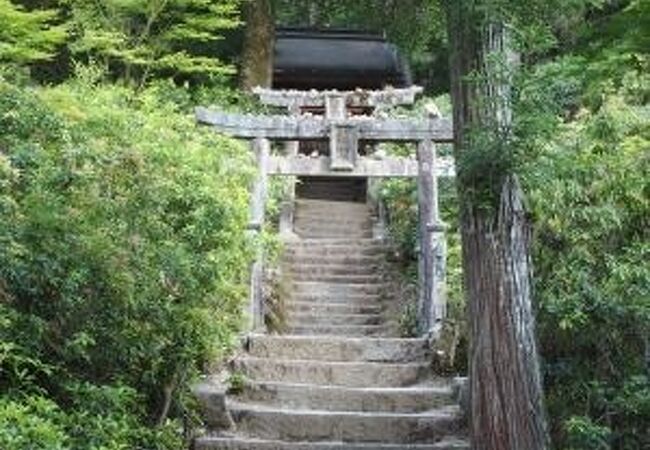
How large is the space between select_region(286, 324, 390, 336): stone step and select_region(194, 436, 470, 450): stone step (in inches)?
143

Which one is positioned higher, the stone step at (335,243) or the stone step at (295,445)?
the stone step at (335,243)

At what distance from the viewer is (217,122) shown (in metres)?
10.5

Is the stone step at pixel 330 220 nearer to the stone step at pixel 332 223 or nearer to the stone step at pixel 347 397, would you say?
the stone step at pixel 332 223

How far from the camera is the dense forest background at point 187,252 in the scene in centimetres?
590

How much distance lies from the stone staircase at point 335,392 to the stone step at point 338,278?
0.58 m

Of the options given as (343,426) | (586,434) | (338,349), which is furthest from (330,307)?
(586,434)

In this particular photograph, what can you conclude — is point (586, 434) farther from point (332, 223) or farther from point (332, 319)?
point (332, 223)

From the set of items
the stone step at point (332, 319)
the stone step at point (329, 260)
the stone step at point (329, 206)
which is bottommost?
the stone step at point (332, 319)

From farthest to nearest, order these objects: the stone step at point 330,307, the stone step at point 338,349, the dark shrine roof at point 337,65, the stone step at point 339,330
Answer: the dark shrine roof at point 337,65 → the stone step at point 330,307 → the stone step at point 339,330 → the stone step at point 338,349

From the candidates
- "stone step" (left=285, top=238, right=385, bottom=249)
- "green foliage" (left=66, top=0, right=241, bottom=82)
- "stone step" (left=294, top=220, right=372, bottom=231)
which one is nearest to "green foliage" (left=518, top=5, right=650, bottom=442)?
"stone step" (left=285, top=238, right=385, bottom=249)

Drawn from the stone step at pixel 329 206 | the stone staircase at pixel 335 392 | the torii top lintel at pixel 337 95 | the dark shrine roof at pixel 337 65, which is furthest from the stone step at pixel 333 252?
the dark shrine roof at pixel 337 65

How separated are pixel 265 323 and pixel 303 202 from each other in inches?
265

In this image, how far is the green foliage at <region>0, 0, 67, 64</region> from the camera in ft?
41.5

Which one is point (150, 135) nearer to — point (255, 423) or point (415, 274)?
point (255, 423)
